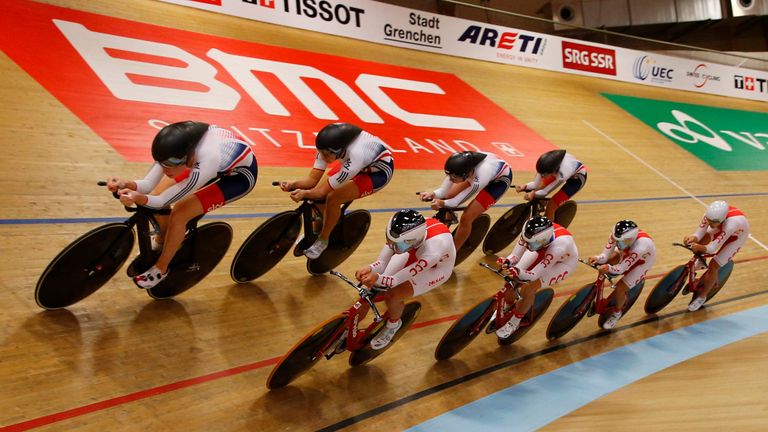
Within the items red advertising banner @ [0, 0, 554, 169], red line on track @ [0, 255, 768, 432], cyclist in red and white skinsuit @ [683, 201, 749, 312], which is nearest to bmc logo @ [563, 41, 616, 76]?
red advertising banner @ [0, 0, 554, 169]

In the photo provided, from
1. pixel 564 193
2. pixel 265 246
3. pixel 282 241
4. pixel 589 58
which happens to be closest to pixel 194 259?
pixel 265 246

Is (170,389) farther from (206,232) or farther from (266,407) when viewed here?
(206,232)

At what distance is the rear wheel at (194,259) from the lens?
368 centimetres

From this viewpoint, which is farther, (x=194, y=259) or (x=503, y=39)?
(x=503, y=39)

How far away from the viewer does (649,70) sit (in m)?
13.4

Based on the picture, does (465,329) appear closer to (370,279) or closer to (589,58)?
(370,279)

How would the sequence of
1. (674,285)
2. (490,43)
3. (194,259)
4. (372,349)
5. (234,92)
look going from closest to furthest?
(372,349)
(194,259)
(674,285)
(234,92)
(490,43)

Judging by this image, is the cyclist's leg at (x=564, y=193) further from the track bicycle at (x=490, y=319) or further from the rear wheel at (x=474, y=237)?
the track bicycle at (x=490, y=319)

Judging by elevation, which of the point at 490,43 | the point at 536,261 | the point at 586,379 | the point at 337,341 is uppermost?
the point at 490,43

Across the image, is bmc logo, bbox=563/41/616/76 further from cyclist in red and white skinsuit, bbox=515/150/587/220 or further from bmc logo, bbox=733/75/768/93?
cyclist in red and white skinsuit, bbox=515/150/587/220

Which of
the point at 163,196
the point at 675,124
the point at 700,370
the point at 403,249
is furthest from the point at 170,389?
the point at 675,124

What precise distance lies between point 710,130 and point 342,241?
10.4 metres

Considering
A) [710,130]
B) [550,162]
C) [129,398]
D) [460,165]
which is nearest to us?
[129,398]

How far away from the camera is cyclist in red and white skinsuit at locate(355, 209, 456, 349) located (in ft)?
10.4
